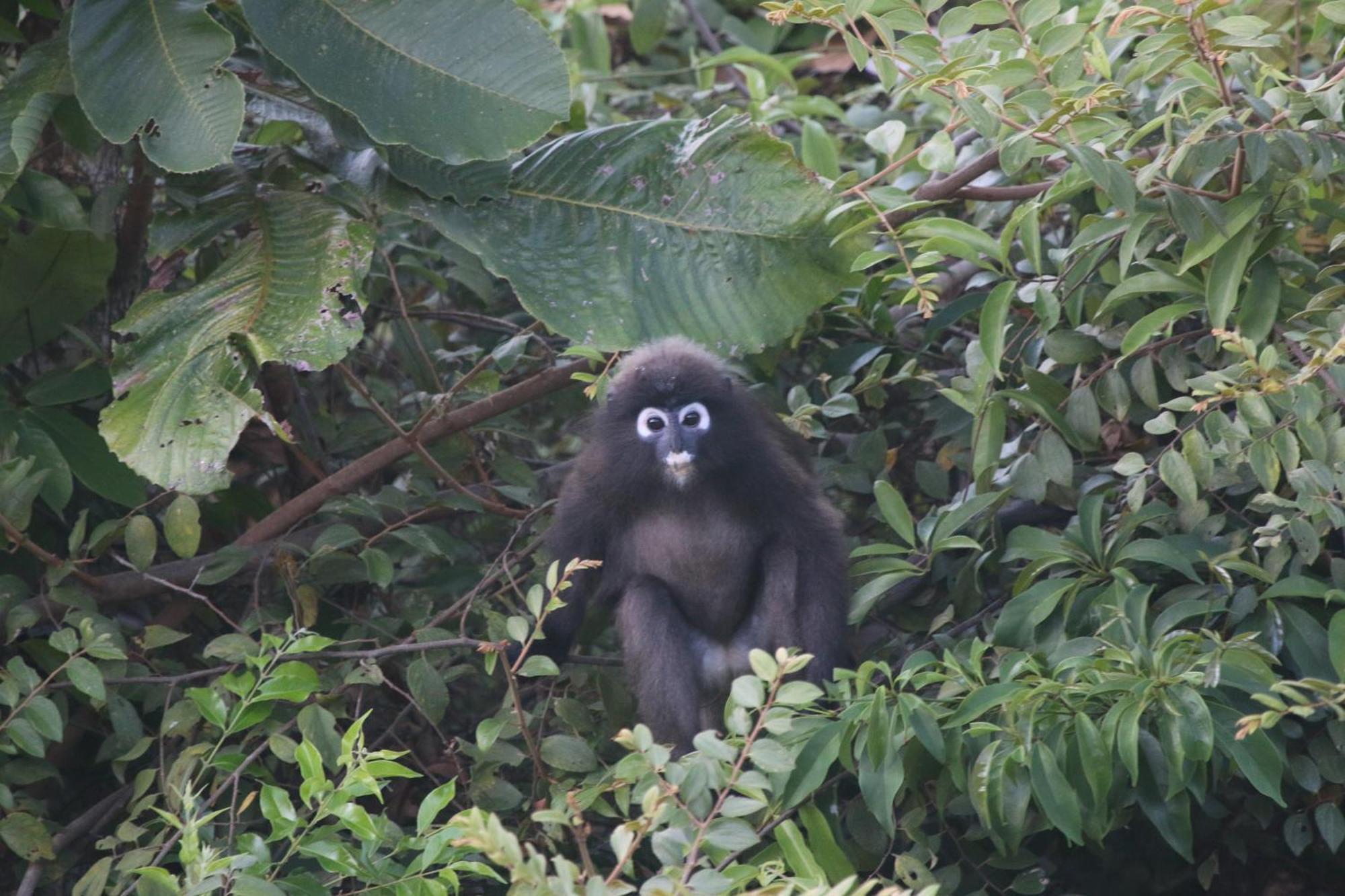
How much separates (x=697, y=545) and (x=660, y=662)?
0.34 meters

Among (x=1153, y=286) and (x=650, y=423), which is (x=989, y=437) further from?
(x=650, y=423)

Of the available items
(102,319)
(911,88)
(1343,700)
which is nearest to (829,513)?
(911,88)

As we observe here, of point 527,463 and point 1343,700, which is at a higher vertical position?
point 1343,700

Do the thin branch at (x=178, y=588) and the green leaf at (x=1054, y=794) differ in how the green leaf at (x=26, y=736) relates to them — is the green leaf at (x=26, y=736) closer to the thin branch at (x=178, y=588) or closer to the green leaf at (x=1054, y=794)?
the thin branch at (x=178, y=588)

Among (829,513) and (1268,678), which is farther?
(829,513)

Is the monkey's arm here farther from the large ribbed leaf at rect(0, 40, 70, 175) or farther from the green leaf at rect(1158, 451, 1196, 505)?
the large ribbed leaf at rect(0, 40, 70, 175)

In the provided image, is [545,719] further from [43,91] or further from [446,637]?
[43,91]

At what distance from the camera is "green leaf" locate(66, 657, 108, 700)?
317 cm

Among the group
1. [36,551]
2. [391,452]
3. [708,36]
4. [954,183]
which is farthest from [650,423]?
[708,36]

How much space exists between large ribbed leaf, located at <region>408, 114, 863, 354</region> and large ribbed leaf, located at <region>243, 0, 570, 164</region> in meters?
0.28

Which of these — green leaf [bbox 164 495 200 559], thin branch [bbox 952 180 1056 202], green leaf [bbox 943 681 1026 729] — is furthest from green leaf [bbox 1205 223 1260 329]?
green leaf [bbox 164 495 200 559]

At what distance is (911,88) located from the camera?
2922 mm

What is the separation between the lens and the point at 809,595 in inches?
136

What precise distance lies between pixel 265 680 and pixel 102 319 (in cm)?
164
